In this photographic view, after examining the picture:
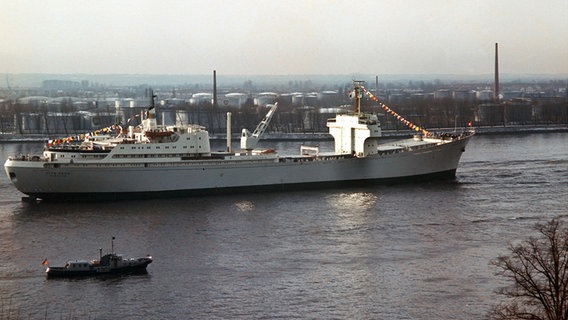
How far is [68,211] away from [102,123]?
29.2 metres

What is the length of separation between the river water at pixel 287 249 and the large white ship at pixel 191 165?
65 cm

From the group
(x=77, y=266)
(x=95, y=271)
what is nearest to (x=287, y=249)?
(x=95, y=271)

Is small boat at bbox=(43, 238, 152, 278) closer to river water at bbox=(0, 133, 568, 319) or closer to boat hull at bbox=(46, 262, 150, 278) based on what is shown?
boat hull at bbox=(46, 262, 150, 278)

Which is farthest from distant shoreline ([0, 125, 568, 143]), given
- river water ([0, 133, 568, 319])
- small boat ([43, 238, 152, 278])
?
small boat ([43, 238, 152, 278])

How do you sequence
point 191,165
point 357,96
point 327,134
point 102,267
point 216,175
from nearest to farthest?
point 102,267, point 191,165, point 216,175, point 357,96, point 327,134

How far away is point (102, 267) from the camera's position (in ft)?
52.3

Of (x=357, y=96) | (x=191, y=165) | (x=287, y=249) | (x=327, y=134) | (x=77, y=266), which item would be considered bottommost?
(x=287, y=249)

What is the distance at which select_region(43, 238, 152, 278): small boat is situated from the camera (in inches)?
617

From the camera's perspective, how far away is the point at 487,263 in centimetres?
1608

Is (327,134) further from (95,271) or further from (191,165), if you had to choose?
(95,271)

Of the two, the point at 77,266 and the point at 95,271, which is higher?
the point at 77,266

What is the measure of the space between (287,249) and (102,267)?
367 cm

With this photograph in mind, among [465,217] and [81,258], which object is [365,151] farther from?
[81,258]

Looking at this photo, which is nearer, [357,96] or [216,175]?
[216,175]
